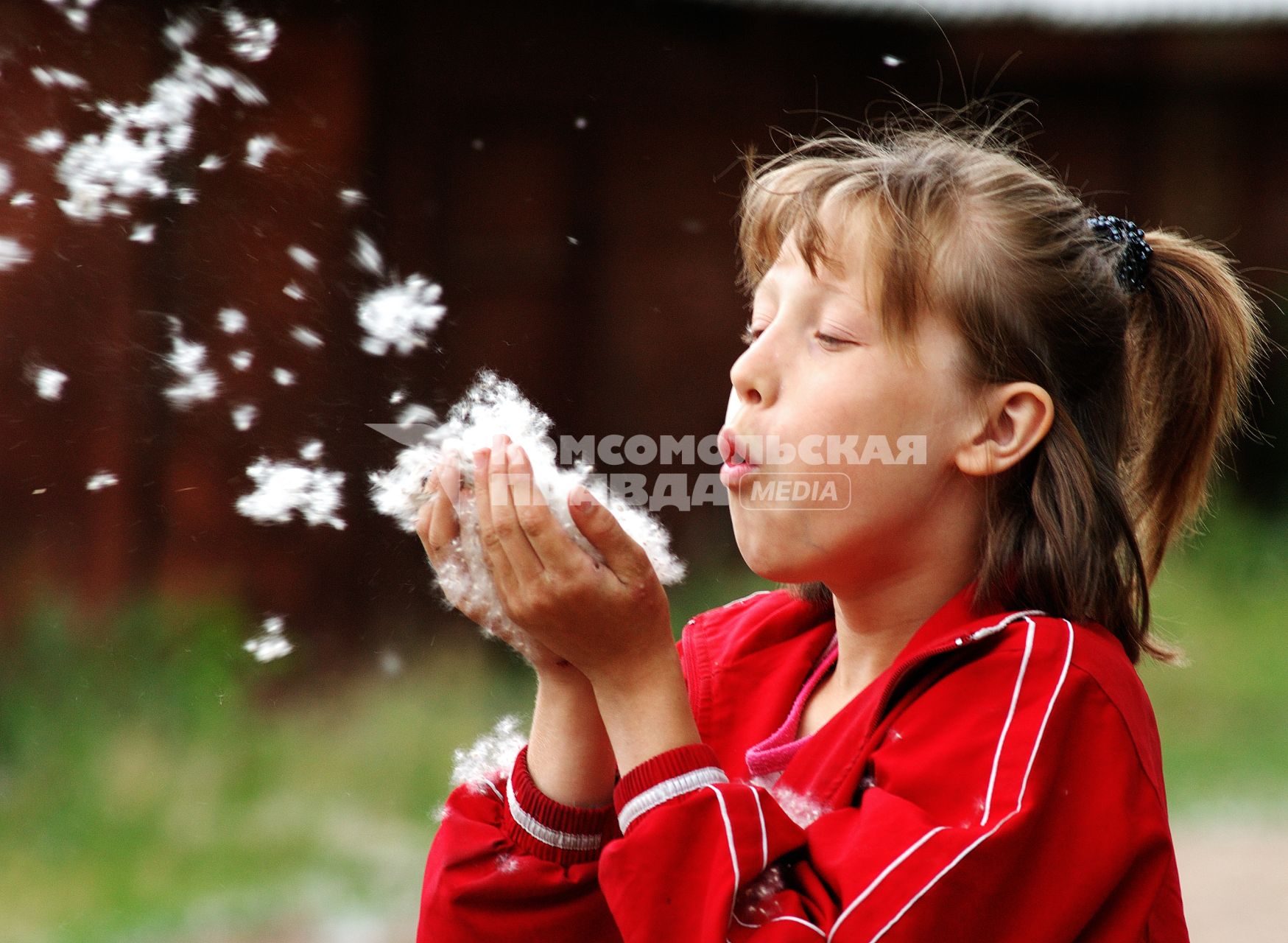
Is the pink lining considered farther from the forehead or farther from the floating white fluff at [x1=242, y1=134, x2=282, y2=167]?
the floating white fluff at [x1=242, y1=134, x2=282, y2=167]

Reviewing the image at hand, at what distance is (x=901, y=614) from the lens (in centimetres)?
99

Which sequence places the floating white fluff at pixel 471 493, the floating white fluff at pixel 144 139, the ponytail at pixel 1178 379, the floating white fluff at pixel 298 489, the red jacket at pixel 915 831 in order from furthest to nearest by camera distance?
the floating white fluff at pixel 144 139 < the floating white fluff at pixel 298 489 < the ponytail at pixel 1178 379 < the floating white fluff at pixel 471 493 < the red jacket at pixel 915 831

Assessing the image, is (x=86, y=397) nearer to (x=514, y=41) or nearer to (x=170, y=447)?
(x=170, y=447)

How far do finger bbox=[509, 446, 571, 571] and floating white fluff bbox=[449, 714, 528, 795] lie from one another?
0.22 m

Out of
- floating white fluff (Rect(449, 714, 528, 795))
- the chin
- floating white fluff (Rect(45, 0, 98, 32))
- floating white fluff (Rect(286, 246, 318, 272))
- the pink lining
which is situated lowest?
floating white fluff (Rect(449, 714, 528, 795))

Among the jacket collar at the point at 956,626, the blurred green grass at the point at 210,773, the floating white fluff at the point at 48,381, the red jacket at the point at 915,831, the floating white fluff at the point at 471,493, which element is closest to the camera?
the red jacket at the point at 915,831

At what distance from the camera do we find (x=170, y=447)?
2.62 m

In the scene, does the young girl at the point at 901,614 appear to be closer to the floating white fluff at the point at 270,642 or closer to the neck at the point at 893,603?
the neck at the point at 893,603

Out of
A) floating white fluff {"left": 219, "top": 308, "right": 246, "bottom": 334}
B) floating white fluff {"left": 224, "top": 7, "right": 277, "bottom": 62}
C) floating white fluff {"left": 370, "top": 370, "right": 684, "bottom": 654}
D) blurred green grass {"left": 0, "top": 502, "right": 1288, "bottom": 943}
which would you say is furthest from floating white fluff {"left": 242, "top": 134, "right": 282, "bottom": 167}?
floating white fluff {"left": 370, "top": 370, "right": 684, "bottom": 654}

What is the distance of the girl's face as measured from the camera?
0.93m

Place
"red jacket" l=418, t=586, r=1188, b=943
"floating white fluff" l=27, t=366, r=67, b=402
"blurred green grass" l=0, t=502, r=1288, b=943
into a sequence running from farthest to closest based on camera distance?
1. "floating white fluff" l=27, t=366, r=67, b=402
2. "blurred green grass" l=0, t=502, r=1288, b=943
3. "red jacket" l=418, t=586, r=1188, b=943

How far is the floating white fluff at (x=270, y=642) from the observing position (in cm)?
269

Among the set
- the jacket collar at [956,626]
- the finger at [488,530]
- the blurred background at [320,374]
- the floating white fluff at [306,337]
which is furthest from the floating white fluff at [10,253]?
the jacket collar at [956,626]

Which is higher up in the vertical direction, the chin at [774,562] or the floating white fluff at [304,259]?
the floating white fluff at [304,259]
